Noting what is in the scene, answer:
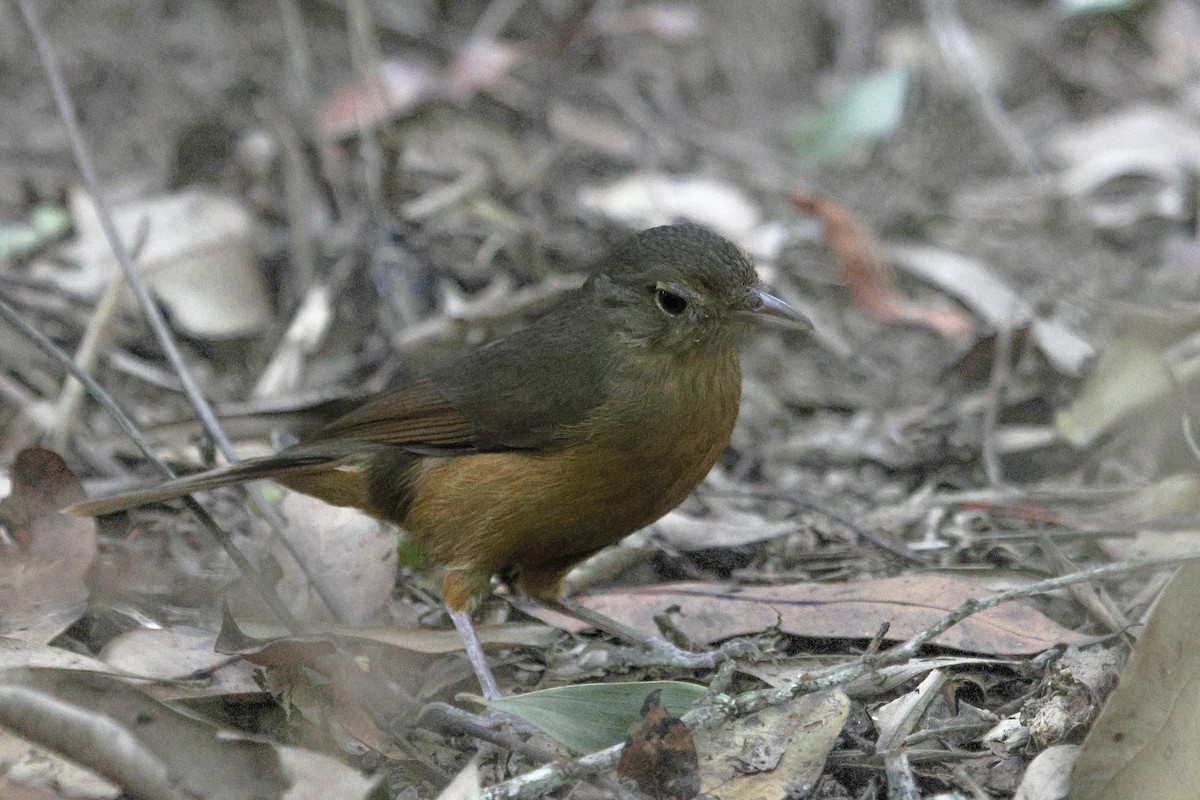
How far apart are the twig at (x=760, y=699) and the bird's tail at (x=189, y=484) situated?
154 cm

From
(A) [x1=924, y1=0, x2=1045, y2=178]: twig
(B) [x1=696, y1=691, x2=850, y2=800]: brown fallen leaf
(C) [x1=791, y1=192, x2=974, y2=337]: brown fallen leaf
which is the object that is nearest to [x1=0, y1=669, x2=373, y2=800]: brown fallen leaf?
(B) [x1=696, y1=691, x2=850, y2=800]: brown fallen leaf

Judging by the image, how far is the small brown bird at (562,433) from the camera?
4.33m

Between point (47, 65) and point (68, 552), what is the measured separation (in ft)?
7.03

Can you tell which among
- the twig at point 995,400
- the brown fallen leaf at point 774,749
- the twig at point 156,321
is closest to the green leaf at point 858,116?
the twig at point 995,400

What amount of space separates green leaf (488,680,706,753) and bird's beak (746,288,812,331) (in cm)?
127

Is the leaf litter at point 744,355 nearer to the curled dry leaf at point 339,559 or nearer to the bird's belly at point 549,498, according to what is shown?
the curled dry leaf at point 339,559

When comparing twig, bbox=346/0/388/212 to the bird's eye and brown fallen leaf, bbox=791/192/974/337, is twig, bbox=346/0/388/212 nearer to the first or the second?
brown fallen leaf, bbox=791/192/974/337

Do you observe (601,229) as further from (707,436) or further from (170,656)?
(170,656)

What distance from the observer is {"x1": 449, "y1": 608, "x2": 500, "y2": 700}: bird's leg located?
165 inches

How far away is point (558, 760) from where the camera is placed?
3389 mm

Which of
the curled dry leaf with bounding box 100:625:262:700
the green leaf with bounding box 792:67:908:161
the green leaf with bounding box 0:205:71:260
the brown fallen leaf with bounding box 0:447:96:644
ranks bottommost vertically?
the curled dry leaf with bounding box 100:625:262:700

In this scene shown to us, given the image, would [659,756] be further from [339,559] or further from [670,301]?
[339,559]

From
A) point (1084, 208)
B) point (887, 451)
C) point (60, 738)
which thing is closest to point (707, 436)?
point (887, 451)

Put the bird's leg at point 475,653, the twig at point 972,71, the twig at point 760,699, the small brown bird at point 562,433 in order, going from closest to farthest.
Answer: the twig at point 760,699 → the bird's leg at point 475,653 → the small brown bird at point 562,433 → the twig at point 972,71
